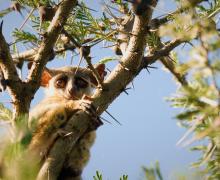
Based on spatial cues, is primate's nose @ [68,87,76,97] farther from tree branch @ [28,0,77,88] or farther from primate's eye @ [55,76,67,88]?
tree branch @ [28,0,77,88]

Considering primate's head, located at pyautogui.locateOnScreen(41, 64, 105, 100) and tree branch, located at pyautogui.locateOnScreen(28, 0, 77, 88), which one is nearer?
tree branch, located at pyautogui.locateOnScreen(28, 0, 77, 88)

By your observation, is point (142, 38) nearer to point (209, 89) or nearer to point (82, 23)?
point (82, 23)

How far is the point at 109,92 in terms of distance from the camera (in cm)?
364

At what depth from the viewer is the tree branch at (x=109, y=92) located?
312 centimetres

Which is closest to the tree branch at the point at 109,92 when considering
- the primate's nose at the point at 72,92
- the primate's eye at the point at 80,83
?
the primate's nose at the point at 72,92

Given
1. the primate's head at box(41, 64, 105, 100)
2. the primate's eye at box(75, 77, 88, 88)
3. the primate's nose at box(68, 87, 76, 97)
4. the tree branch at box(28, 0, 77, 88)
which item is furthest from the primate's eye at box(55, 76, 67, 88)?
the tree branch at box(28, 0, 77, 88)

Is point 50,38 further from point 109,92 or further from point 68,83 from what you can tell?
point 68,83

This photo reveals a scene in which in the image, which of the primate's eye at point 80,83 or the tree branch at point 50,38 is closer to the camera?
the tree branch at point 50,38

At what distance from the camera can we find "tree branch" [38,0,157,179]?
3.12 meters

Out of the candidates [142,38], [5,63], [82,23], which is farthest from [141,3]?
[82,23]

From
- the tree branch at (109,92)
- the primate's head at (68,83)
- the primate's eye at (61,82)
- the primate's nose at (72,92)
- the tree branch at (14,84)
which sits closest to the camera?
the tree branch at (14,84)

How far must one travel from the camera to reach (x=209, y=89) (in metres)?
1.00

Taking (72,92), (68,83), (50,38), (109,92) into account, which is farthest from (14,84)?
(68,83)

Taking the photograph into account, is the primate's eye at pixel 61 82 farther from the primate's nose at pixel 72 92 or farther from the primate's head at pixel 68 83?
the primate's nose at pixel 72 92
